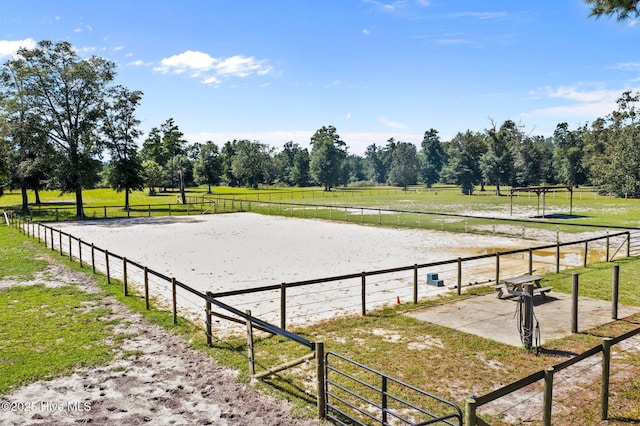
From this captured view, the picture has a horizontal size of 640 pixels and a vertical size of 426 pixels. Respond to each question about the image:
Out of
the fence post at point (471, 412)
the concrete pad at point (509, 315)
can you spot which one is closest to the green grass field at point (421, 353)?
the concrete pad at point (509, 315)

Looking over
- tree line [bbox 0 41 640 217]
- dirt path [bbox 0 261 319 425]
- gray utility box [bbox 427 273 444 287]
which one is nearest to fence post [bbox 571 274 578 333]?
gray utility box [bbox 427 273 444 287]

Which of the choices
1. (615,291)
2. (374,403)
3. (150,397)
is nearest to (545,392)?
(374,403)

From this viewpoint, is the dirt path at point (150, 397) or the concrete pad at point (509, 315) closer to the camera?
the dirt path at point (150, 397)

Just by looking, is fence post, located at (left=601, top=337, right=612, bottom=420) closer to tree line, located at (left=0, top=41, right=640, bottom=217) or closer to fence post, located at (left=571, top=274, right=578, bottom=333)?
fence post, located at (left=571, top=274, right=578, bottom=333)

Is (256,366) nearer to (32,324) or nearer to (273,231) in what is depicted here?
(32,324)

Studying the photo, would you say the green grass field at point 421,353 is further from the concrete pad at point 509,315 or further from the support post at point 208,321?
the concrete pad at point 509,315

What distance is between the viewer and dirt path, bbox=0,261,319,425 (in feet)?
19.6

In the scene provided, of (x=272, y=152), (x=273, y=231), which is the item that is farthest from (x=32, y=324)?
(x=272, y=152)

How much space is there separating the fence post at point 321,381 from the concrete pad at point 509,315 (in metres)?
4.27

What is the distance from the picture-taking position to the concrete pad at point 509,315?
9.05 meters

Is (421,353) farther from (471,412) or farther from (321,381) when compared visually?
(471,412)

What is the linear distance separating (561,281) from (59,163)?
4061 cm

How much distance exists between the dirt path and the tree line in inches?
1456

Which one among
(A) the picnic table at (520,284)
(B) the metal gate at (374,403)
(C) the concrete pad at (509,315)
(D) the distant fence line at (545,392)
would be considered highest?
(D) the distant fence line at (545,392)
